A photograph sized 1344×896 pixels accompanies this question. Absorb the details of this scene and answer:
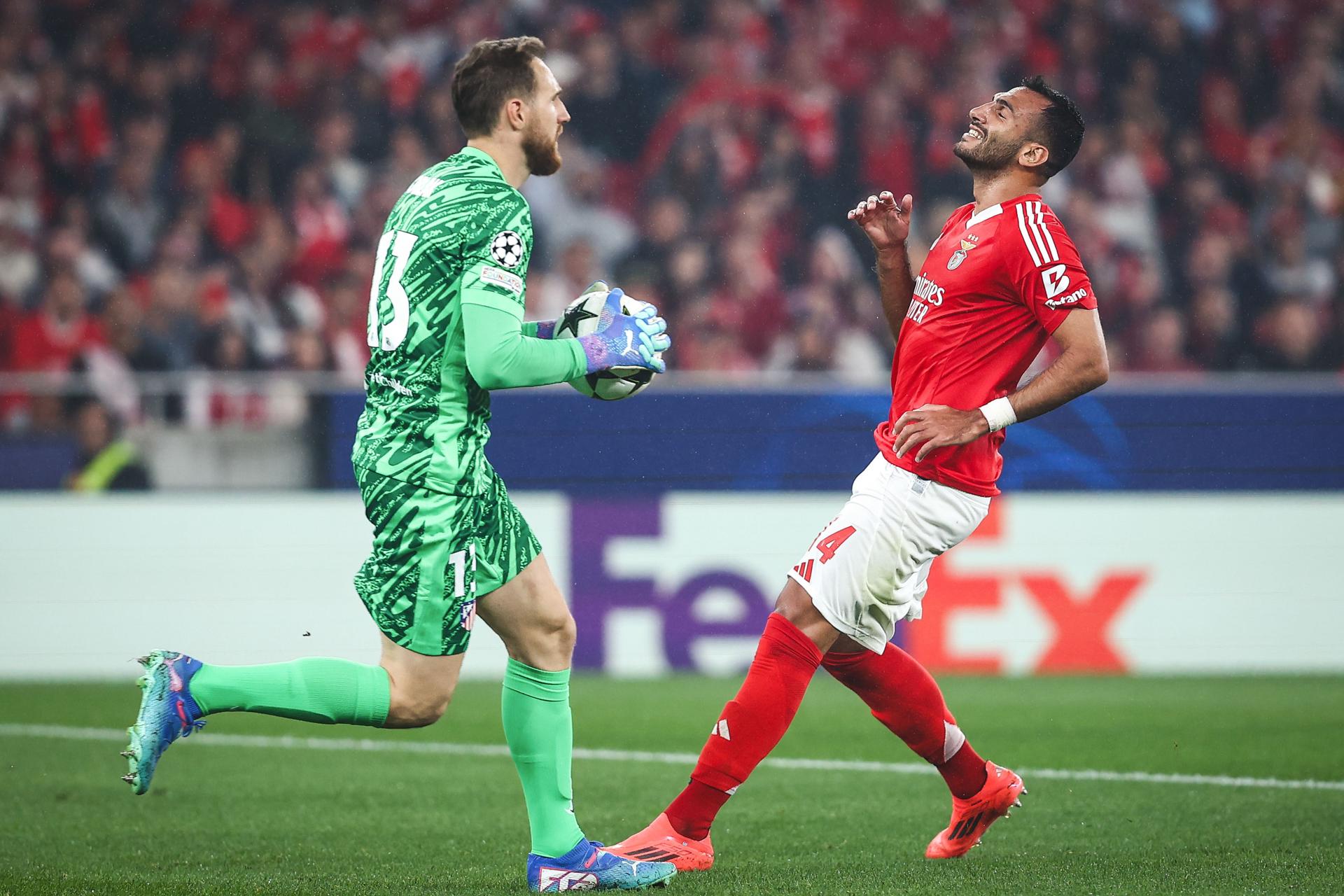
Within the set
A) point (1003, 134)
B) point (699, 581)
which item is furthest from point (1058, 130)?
point (699, 581)

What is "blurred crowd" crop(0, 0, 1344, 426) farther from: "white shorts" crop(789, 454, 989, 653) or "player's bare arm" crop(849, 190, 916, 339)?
"white shorts" crop(789, 454, 989, 653)

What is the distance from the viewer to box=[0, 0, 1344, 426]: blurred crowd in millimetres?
11594

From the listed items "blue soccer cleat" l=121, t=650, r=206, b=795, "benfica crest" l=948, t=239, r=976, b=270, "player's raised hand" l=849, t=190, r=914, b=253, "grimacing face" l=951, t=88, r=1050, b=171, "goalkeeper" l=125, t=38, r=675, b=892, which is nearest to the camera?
"blue soccer cleat" l=121, t=650, r=206, b=795

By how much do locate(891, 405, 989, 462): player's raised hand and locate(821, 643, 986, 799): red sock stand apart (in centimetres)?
65

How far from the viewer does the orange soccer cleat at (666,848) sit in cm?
446

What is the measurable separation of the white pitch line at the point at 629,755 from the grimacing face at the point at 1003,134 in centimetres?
252

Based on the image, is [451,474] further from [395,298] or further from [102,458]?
[102,458]

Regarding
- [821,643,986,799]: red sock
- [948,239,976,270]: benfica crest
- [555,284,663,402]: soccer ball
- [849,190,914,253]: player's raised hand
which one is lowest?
[821,643,986,799]: red sock

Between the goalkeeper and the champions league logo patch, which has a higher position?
the champions league logo patch

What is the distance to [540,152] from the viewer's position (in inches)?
169

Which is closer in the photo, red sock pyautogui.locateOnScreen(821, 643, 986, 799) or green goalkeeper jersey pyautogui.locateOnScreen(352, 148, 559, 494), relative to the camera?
green goalkeeper jersey pyautogui.locateOnScreen(352, 148, 559, 494)

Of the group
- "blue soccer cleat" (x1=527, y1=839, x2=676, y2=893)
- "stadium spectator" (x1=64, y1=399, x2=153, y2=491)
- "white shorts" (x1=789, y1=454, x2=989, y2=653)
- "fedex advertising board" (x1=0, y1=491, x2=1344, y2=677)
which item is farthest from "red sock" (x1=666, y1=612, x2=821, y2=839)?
"stadium spectator" (x1=64, y1=399, x2=153, y2=491)

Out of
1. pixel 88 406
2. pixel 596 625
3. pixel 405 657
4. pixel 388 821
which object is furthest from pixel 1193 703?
pixel 88 406

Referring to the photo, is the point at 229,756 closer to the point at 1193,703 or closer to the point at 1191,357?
the point at 1193,703
